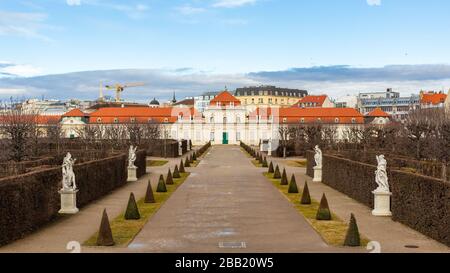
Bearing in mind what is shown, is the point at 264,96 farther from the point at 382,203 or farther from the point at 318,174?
the point at 382,203

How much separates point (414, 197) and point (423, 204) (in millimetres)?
837

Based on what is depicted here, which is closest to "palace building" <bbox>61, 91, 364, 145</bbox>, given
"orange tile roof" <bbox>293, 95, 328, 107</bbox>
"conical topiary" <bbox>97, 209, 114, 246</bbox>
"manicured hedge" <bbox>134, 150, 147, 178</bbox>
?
"orange tile roof" <bbox>293, 95, 328, 107</bbox>

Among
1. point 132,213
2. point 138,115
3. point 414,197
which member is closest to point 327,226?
point 414,197

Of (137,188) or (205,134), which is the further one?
(205,134)

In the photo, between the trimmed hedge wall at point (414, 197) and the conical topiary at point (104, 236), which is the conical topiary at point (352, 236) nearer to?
the trimmed hedge wall at point (414, 197)

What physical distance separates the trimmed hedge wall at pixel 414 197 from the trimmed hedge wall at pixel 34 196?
11931mm

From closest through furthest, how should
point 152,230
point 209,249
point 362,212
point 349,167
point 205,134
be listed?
point 209,249 → point 152,230 → point 362,212 → point 349,167 → point 205,134

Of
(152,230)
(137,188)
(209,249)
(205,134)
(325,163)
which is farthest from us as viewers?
(205,134)

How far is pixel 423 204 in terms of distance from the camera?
1712 cm

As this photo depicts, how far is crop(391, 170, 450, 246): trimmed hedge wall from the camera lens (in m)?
15.6

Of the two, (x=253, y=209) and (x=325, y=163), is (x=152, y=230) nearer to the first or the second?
(x=253, y=209)

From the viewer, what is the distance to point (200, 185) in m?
33.1

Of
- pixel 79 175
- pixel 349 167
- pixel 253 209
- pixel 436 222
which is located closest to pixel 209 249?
pixel 436 222

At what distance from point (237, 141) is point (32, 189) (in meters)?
103
